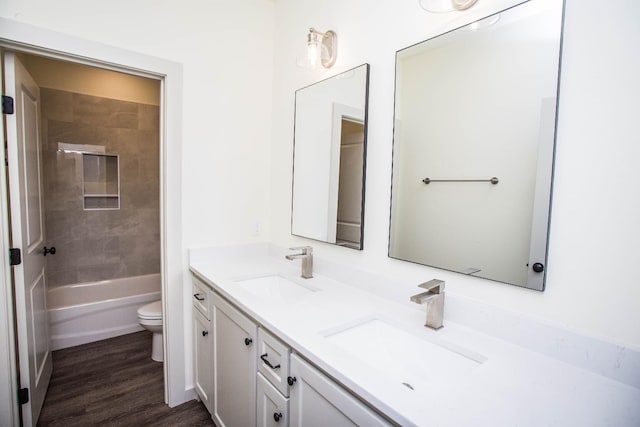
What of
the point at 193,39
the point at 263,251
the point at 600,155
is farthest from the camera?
the point at 263,251

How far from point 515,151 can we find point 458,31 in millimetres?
520

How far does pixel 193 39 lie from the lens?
6.33ft

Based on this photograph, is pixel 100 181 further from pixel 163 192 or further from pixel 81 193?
pixel 163 192

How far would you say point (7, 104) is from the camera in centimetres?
153

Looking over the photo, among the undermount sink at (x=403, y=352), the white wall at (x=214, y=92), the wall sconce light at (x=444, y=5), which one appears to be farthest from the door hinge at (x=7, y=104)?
the wall sconce light at (x=444, y=5)

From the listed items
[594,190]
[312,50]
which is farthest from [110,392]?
[594,190]

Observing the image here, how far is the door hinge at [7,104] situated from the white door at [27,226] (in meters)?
0.02

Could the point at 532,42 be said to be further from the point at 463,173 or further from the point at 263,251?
the point at 263,251

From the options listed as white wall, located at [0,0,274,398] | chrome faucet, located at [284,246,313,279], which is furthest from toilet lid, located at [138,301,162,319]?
chrome faucet, located at [284,246,313,279]

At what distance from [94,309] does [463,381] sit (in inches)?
128

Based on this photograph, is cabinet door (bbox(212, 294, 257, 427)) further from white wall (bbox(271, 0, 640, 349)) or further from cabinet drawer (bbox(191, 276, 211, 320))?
white wall (bbox(271, 0, 640, 349))

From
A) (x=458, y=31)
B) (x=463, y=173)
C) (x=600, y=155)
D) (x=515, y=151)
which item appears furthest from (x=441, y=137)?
(x=600, y=155)

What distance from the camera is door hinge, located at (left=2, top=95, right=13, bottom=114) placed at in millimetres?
1513

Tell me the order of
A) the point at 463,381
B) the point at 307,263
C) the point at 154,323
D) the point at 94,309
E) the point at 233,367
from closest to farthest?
the point at 463,381 < the point at 233,367 < the point at 307,263 < the point at 154,323 < the point at 94,309
